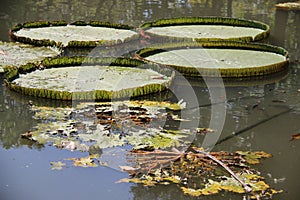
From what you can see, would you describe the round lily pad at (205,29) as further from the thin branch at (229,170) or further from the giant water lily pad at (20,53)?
the thin branch at (229,170)

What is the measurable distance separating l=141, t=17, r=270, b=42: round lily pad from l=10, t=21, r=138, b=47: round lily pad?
392mm

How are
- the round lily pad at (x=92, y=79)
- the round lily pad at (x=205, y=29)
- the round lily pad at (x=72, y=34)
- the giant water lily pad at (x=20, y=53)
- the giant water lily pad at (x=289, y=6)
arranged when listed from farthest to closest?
the giant water lily pad at (x=289, y=6)
the round lily pad at (x=205, y=29)
the round lily pad at (x=72, y=34)
the giant water lily pad at (x=20, y=53)
the round lily pad at (x=92, y=79)

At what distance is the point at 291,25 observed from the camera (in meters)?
8.72

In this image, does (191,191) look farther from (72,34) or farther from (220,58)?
(72,34)

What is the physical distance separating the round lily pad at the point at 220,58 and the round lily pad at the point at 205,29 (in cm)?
32

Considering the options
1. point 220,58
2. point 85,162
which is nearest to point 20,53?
point 220,58

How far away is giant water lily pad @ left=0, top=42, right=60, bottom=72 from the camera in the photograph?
5.94 meters

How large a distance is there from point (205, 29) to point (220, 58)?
174 centimetres

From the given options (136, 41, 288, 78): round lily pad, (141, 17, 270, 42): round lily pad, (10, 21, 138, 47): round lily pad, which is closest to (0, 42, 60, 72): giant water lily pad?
(10, 21, 138, 47): round lily pad

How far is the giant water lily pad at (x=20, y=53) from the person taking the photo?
5937mm

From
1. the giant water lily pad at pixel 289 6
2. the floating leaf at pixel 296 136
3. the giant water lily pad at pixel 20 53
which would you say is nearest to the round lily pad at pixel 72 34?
the giant water lily pad at pixel 20 53

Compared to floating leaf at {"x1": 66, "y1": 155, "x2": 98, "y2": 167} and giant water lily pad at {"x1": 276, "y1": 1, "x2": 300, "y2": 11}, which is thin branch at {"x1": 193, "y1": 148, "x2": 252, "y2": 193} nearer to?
floating leaf at {"x1": 66, "y1": 155, "x2": 98, "y2": 167}

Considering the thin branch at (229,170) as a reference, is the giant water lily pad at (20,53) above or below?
above

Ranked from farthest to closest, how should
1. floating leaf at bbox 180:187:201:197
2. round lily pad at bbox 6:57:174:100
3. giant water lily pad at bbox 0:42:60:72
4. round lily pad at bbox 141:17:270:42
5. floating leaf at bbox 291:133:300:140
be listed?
round lily pad at bbox 141:17:270:42
giant water lily pad at bbox 0:42:60:72
round lily pad at bbox 6:57:174:100
floating leaf at bbox 291:133:300:140
floating leaf at bbox 180:187:201:197
